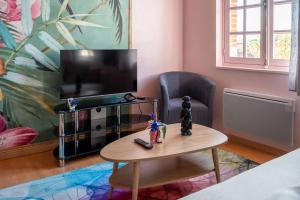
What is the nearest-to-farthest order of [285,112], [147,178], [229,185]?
[229,185], [147,178], [285,112]

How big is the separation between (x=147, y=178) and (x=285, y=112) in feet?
5.62

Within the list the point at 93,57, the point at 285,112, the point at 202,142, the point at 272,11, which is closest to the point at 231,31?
the point at 272,11

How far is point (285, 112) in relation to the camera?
10.1 ft

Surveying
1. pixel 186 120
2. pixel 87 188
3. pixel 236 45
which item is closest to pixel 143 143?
pixel 186 120

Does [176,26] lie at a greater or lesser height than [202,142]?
greater

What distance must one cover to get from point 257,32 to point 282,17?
0.33m

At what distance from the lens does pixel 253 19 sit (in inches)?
140

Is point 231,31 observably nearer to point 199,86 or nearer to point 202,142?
point 199,86

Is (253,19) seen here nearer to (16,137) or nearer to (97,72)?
(97,72)

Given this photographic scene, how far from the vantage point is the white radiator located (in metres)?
3.09

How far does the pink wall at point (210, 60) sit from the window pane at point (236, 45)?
0.21 m

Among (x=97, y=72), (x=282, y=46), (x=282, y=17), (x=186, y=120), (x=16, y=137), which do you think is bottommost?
(x=16, y=137)

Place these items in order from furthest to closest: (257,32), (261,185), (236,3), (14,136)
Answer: (236,3) → (257,32) → (14,136) → (261,185)

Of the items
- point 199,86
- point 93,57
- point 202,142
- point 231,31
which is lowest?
point 202,142
